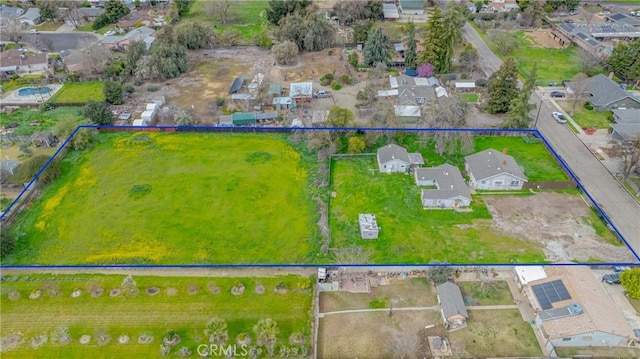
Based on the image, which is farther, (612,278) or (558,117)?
(558,117)

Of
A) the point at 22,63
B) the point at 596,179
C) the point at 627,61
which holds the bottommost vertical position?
the point at 596,179

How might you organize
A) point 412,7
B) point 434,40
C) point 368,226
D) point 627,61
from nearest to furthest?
point 368,226
point 627,61
point 434,40
point 412,7

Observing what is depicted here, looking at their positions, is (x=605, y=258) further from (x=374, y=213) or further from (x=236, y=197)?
(x=236, y=197)

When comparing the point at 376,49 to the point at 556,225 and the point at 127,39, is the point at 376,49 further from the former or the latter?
the point at 127,39

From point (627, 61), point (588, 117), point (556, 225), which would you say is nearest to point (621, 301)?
point (556, 225)

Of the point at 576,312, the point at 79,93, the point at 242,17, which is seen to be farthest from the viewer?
the point at 242,17

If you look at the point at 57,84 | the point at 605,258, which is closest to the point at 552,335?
the point at 605,258

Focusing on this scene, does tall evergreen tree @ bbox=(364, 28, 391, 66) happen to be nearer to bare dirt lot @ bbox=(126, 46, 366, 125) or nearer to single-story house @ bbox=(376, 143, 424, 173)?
bare dirt lot @ bbox=(126, 46, 366, 125)
